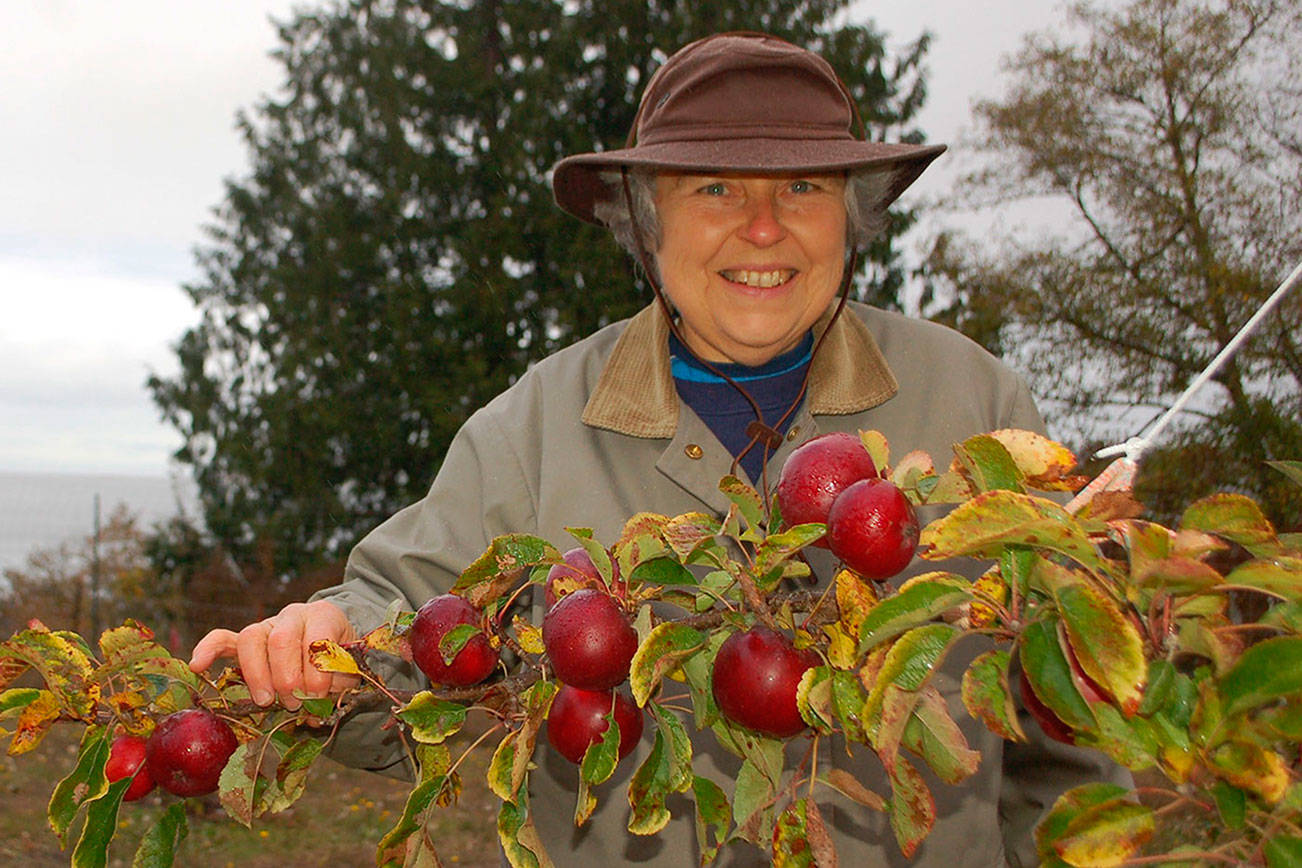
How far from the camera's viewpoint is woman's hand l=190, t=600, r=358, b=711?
3.73ft

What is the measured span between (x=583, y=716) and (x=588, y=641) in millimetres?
130

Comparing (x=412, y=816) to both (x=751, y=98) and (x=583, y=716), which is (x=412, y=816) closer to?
(x=583, y=716)

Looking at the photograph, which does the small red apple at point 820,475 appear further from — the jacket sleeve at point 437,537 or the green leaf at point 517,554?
the jacket sleeve at point 437,537

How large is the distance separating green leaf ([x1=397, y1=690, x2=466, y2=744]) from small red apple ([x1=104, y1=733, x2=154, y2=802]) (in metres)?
0.33

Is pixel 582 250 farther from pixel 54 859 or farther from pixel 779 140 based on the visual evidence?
pixel 779 140

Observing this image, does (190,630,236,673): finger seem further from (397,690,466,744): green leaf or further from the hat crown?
the hat crown

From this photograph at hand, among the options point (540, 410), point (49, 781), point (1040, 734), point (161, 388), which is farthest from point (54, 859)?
point (161, 388)

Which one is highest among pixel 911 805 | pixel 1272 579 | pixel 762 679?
pixel 1272 579

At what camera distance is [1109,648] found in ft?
2.15

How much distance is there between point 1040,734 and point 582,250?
6.97 m

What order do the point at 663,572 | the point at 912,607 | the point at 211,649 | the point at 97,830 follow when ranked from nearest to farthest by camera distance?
the point at 912,607
the point at 663,572
the point at 97,830
the point at 211,649

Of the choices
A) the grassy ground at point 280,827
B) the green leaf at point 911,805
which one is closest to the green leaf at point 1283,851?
the green leaf at point 911,805

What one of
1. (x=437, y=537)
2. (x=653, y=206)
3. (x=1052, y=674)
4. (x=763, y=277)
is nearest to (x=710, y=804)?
(x=1052, y=674)

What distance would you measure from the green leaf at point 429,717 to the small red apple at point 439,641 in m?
0.04
